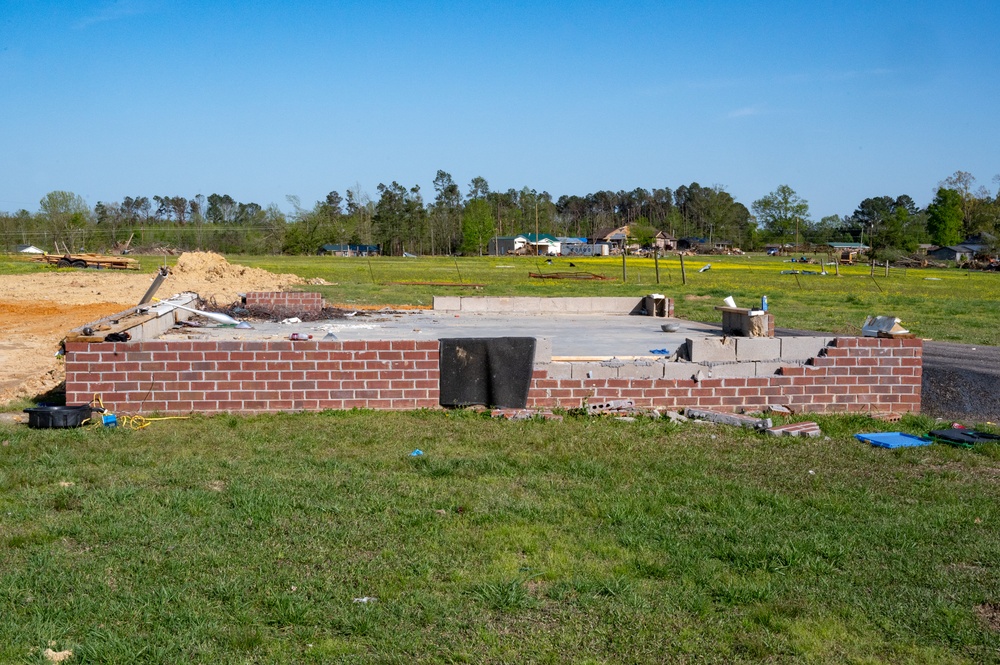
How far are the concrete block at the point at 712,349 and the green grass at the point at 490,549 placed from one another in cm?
187

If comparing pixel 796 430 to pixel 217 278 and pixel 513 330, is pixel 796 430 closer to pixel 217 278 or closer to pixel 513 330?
pixel 513 330

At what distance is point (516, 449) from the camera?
26.2ft

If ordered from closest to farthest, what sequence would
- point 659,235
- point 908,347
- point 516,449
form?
1. point 516,449
2. point 908,347
3. point 659,235

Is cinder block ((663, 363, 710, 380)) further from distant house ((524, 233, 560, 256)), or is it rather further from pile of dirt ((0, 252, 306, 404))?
distant house ((524, 233, 560, 256))

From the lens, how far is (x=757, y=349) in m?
10.4

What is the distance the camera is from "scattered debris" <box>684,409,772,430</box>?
29.2 ft

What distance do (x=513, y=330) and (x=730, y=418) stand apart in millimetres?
5713

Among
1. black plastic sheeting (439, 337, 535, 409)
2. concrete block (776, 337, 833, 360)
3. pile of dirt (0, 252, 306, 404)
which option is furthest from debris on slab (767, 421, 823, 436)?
pile of dirt (0, 252, 306, 404)

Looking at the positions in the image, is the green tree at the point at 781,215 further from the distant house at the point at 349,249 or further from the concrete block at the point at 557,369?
the concrete block at the point at 557,369

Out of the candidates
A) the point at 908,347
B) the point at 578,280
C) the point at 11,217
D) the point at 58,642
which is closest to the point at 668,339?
the point at 908,347

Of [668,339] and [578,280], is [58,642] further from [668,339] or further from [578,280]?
[578,280]

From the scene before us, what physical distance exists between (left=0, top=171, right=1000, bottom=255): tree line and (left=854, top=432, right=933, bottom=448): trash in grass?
69.7 metres

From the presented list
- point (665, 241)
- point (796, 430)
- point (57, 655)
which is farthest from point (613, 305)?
point (665, 241)

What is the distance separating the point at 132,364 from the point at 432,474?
4095mm
